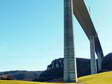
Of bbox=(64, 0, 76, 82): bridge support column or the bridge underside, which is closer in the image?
bbox=(64, 0, 76, 82): bridge support column

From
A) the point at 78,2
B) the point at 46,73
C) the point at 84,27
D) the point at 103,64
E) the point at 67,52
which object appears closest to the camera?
the point at 67,52

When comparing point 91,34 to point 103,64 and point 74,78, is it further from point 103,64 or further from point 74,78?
point 103,64

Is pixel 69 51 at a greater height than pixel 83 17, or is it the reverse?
pixel 83 17

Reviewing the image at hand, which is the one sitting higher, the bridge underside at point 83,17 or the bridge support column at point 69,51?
the bridge underside at point 83,17

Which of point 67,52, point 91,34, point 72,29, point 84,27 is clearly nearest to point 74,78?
point 67,52

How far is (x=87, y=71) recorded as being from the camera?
607 feet

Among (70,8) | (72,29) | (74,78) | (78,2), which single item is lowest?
(74,78)

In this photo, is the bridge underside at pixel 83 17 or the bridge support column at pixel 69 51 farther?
the bridge underside at pixel 83 17

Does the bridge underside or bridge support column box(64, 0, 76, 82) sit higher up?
the bridge underside

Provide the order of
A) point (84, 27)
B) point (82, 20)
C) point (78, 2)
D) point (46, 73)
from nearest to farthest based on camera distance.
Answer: point (78, 2)
point (82, 20)
point (84, 27)
point (46, 73)

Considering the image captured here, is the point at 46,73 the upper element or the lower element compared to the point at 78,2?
lower

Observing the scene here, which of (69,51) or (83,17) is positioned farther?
(83,17)

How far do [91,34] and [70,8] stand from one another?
185 ft

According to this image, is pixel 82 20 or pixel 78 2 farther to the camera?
pixel 82 20
